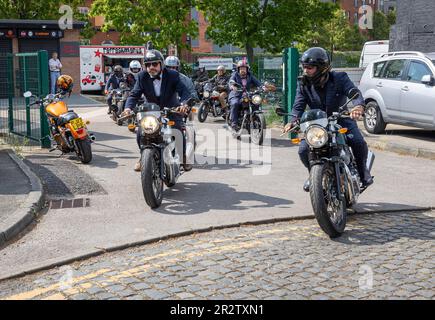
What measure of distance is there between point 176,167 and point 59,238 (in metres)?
2.20

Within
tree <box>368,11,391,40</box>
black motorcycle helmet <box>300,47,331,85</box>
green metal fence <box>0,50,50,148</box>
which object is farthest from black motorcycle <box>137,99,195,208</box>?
tree <box>368,11,391,40</box>

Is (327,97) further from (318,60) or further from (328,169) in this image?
(328,169)

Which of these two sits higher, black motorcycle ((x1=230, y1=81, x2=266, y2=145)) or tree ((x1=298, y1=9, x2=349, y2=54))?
tree ((x1=298, y1=9, x2=349, y2=54))

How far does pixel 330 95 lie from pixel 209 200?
2117mm

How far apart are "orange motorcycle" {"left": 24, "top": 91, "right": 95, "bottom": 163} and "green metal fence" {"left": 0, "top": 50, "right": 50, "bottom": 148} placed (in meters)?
0.45

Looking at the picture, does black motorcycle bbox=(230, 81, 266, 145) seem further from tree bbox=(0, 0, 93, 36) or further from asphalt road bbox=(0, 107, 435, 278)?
tree bbox=(0, 0, 93, 36)

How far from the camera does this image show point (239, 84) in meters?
13.8

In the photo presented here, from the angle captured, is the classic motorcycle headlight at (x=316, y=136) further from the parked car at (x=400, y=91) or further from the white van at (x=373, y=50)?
the white van at (x=373, y=50)

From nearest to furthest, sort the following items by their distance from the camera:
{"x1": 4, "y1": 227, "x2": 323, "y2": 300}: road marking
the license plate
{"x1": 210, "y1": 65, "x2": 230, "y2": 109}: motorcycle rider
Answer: {"x1": 4, "y1": 227, "x2": 323, "y2": 300}: road marking < the license plate < {"x1": 210, "y1": 65, "x2": 230, "y2": 109}: motorcycle rider

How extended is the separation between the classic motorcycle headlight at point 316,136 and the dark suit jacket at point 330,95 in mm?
712

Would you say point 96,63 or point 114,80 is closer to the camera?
point 114,80

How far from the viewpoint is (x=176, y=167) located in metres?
8.19

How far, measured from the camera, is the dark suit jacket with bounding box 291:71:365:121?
694cm

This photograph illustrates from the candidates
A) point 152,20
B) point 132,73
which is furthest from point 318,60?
point 152,20
